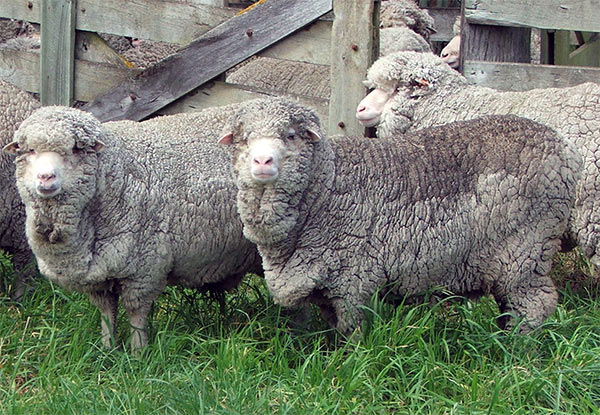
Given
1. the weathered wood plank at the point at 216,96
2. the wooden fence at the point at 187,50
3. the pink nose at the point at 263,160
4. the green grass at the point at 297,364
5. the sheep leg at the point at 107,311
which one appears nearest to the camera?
the green grass at the point at 297,364

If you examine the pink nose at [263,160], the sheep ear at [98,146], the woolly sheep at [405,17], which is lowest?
the sheep ear at [98,146]

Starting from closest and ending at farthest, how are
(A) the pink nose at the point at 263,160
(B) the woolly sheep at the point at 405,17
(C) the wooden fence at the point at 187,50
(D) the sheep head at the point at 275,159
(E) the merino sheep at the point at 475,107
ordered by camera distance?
1. (A) the pink nose at the point at 263,160
2. (D) the sheep head at the point at 275,159
3. (E) the merino sheep at the point at 475,107
4. (C) the wooden fence at the point at 187,50
5. (B) the woolly sheep at the point at 405,17

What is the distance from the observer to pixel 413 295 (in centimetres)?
440

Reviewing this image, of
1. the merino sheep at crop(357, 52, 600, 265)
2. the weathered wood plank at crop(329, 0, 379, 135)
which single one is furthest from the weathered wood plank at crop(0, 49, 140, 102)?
the merino sheep at crop(357, 52, 600, 265)

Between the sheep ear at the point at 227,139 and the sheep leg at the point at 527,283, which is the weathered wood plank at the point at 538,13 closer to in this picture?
the sheep leg at the point at 527,283

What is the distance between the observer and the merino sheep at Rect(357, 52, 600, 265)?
4910mm

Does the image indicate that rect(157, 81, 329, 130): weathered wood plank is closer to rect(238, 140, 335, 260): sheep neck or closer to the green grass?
the green grass

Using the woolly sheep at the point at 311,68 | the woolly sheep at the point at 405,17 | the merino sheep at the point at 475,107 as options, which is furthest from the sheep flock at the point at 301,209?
the woolly sheep at the point at 405,17

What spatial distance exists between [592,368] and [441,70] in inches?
85.2

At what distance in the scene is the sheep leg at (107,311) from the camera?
4.47m

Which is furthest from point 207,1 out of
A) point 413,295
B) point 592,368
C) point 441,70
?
point 592,368

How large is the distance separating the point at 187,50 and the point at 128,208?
67.7 inches

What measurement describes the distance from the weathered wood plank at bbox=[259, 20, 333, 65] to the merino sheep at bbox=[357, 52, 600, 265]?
0.36 metres

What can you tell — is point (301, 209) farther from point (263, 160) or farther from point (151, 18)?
point (151, 18)
